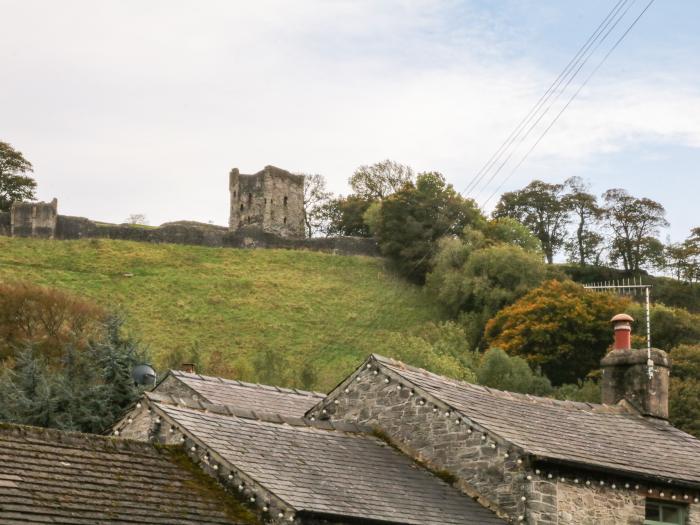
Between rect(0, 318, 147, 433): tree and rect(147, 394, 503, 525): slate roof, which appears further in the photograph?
rect(0, 318, 147, 433): tree

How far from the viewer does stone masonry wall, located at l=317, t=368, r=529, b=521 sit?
2303 cm

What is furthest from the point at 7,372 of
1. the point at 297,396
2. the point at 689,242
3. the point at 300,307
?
the point at 689,242

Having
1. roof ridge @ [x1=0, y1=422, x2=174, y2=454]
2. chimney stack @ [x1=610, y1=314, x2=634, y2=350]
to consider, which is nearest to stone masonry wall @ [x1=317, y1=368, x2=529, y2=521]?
roof ridge @ [x1=0, y1=422, x2=174, y2=454]

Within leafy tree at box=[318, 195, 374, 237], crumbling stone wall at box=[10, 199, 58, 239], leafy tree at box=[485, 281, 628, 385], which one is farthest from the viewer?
leafy tree at box=[318, 195, 374, 237]

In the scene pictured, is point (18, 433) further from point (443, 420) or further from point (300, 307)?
point (300, 307)

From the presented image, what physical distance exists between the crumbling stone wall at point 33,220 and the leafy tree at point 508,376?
154 feet

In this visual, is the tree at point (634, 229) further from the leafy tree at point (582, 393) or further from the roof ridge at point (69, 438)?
the roof ridge at point (69, 438)

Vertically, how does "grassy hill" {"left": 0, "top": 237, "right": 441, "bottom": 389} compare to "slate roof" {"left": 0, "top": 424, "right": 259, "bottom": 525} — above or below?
above

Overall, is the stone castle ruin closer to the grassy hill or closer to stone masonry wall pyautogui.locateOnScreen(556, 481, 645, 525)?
A: the grassy hill

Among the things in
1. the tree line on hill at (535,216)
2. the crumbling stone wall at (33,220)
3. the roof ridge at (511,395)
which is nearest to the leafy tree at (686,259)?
the tree line on hill at (535,216)

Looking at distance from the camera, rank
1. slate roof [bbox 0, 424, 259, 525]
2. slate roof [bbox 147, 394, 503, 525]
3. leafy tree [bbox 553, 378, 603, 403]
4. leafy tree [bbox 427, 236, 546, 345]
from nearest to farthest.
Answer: slate roof [bbox 0, 424, 259, 525] → slate roof [bbox 147, 394, 503, 525] → leafy tree [bbox 553, 378, 603, 403] → leafy tree [bbox 427, 236, 546, 345]

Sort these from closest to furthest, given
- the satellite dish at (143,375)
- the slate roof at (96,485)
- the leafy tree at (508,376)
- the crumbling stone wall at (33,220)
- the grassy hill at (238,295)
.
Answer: the slate roof at (96,485) < the satellite dish at (143,375) < the leafy tree at (508,376) < the grassy hill at (238,295) < the crumbling stone wall at (33,220)

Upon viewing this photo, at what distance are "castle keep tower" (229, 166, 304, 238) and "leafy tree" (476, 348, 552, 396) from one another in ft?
195

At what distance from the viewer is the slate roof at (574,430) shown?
2358cm
